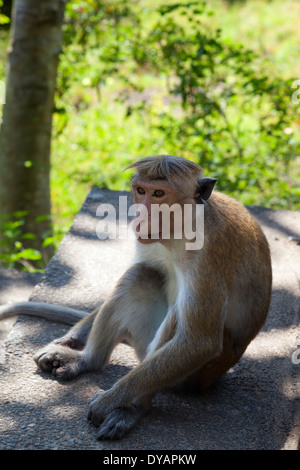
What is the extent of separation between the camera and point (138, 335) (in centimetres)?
302

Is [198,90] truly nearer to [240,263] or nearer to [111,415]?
[240,263]

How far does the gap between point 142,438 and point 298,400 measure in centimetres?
87

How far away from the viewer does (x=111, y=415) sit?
2619mm

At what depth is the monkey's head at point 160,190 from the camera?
2.65 metres

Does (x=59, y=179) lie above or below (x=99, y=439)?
above

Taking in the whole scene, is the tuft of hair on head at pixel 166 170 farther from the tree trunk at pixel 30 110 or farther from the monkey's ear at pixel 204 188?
the tree trunk at pixel 30 110

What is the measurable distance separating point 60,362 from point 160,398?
556mm

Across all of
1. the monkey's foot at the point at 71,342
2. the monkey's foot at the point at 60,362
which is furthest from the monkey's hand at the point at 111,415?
the monkey's foot at the point at 71,342

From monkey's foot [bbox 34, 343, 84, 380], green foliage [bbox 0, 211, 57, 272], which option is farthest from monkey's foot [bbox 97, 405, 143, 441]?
green foliage [bbox 0, 211, 57, 272]
